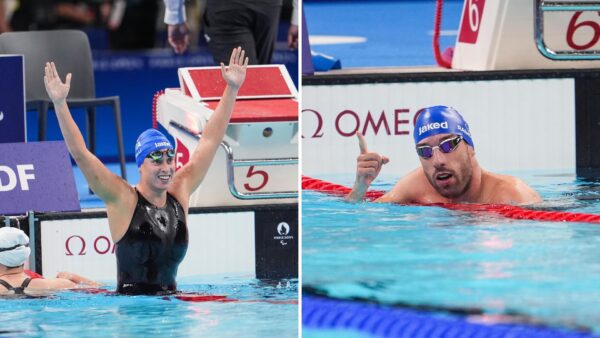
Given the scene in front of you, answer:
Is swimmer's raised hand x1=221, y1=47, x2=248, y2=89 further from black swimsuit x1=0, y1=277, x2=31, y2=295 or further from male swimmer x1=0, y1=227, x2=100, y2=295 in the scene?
black swimsuit x1=0, y1=277, x2=31, y2=295

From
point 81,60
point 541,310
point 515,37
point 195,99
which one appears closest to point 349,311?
point 541,310

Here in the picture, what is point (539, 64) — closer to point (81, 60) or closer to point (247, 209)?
point (247, 209)

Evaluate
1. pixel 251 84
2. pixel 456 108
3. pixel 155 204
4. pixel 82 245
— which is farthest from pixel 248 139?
pixel 456 108

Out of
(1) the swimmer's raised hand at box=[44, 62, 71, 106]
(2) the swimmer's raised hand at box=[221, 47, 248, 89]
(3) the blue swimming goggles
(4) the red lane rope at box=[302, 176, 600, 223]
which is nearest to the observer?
(1) the swimmer's raised hand at box=[44, 62, 71, 106]

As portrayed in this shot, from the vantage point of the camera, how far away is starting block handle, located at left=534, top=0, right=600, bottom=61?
6.45 metres

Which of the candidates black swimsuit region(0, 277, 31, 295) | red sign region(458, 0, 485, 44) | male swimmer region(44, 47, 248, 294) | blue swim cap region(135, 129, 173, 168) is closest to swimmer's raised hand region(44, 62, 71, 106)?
male swimmer region(44, 47, 248, 294)

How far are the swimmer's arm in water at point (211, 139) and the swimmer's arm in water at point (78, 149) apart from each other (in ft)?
0.88

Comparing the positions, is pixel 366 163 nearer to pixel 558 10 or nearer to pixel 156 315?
pixel 156 315

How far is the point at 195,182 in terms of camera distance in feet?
18.6

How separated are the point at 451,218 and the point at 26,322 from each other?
6.32 feet

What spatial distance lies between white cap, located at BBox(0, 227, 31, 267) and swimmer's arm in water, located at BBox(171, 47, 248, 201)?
28.1 inches

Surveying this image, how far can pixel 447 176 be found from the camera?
219 inches

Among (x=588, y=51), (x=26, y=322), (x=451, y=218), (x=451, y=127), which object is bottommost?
(x=26, y=322)

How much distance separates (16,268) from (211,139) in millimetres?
1055
